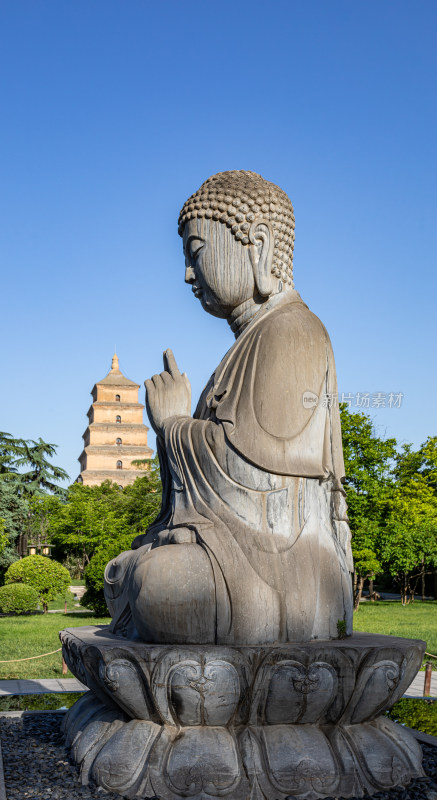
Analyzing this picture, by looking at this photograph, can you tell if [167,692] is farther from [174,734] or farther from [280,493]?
[280,493]

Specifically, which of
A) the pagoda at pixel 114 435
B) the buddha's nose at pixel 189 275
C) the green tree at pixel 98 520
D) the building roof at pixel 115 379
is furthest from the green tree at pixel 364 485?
the building roof at pixel 115 379

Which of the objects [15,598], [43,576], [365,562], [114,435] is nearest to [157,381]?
[15,598]

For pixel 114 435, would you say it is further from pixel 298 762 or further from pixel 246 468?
pixel 298 762

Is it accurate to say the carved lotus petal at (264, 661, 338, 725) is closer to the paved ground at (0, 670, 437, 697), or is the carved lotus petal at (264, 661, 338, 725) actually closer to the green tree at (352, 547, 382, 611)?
the paved ground at (0, 670, 437, 697)

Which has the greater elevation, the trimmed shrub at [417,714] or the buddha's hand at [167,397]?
the buddha's hand at [167,397]

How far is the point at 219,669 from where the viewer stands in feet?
10.4

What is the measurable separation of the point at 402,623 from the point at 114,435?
120ft

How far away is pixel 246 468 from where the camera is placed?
3674 mm

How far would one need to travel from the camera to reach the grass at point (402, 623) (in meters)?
14.7

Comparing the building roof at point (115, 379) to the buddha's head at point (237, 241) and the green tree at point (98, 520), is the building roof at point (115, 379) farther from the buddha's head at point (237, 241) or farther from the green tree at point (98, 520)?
the buddha's head at point (237, 241)

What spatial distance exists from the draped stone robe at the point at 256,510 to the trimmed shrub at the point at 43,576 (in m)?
18.1

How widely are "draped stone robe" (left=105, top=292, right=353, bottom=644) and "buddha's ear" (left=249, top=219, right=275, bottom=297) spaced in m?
0.23

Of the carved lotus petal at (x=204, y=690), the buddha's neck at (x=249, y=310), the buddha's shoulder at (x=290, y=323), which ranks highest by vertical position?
the buddha's neck at (x=249, y=310)

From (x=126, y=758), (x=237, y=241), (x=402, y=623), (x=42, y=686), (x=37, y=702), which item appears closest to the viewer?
(x=126, y=758)
